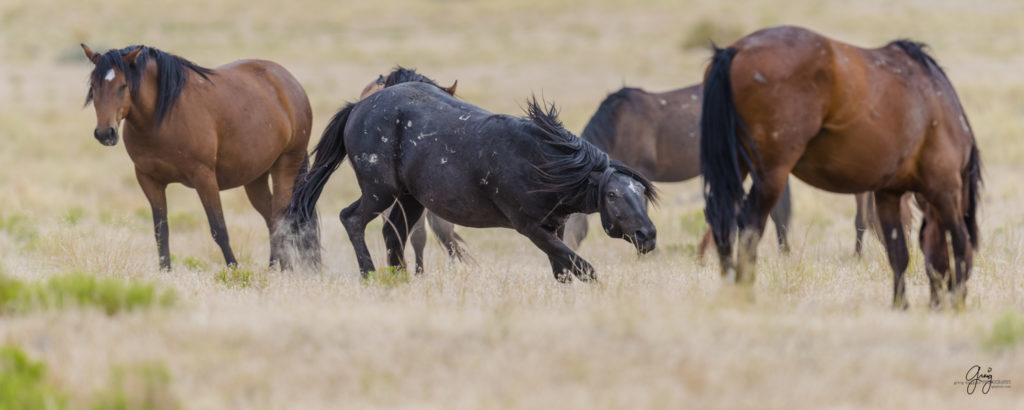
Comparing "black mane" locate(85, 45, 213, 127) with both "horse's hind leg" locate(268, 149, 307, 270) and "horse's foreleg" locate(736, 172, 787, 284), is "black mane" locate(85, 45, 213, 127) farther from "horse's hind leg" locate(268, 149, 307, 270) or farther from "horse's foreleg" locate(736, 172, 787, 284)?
"horse's foreleg" locate(736, 172, 787, 284)

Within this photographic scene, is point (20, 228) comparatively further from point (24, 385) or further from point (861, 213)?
point (861, 213)

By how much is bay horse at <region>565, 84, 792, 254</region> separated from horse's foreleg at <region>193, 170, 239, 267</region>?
401cm

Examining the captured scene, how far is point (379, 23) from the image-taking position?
169ft

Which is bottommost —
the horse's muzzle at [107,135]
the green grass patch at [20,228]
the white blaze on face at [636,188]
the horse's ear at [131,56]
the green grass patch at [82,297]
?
the green grass patch at [82,297]

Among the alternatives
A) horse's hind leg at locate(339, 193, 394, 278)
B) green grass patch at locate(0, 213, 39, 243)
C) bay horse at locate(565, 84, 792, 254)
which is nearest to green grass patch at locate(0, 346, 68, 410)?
horse's hind leg at locate(339, 193, 394, 278)

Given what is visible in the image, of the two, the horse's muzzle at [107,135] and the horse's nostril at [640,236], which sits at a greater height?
the horse's muzzle at [107,135]

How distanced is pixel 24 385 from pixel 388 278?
3147mm

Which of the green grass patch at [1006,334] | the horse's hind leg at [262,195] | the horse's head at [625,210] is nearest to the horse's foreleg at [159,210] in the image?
the horse's hind leg at [262,195]

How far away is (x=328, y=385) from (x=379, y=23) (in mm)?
48548

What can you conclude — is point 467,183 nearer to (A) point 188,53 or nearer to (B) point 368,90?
(B) point 368,90

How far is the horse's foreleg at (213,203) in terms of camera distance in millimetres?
8328

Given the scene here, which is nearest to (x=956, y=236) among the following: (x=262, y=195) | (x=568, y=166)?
(x=568, y=166)

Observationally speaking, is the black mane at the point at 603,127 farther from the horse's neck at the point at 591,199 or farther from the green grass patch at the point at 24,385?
the green grass patch at the point at 24,385

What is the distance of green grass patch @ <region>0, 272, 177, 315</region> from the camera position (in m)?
5.30
